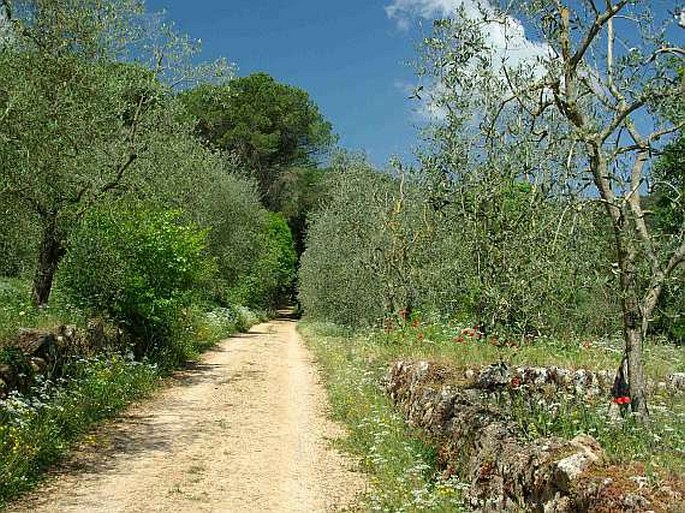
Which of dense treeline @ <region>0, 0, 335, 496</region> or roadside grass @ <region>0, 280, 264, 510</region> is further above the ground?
dense treeline @ <region>0, 0, 335, 496</region>

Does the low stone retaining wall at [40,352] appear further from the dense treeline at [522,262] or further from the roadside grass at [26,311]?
the dense treeline at [522,262]

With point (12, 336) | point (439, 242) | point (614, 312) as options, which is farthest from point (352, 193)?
point (12, 336)

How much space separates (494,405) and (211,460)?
4549mm

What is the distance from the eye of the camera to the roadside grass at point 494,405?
7141 millimetres

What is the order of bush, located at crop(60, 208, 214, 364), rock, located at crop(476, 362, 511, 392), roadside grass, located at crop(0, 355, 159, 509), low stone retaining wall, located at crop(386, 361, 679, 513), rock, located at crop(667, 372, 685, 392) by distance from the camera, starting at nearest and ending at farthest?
low stone retaining wall, located at crop(386, 361, 679, 513) < roadside grass, located at crop(0, 355, 159, 509) < rock, located at crop(476, 362, 511, 392) < rock, located at crop(667, 372, 685, 392) < bush, located at crop(60, 208, 214, 364)

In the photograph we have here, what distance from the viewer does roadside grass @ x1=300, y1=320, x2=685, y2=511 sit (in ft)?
23.4

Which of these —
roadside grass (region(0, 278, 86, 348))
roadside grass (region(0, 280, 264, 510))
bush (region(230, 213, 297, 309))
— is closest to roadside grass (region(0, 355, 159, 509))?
roadside grass (region(0, 280, 264, 510))

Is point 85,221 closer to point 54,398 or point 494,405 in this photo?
point 54,398

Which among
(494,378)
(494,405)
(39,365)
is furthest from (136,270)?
(494,405)

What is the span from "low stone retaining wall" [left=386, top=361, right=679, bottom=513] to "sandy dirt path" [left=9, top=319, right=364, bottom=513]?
61.2 inches

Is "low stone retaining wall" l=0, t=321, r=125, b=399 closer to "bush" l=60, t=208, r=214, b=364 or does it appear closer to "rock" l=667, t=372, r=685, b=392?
"bush" l=60, t=208, r=214, b=364

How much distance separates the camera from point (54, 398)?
39.1 ft

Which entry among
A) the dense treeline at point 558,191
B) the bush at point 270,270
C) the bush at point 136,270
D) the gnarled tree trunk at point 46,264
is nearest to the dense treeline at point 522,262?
the dense treeline at point 558,191

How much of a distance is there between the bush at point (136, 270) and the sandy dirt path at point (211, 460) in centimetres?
250
